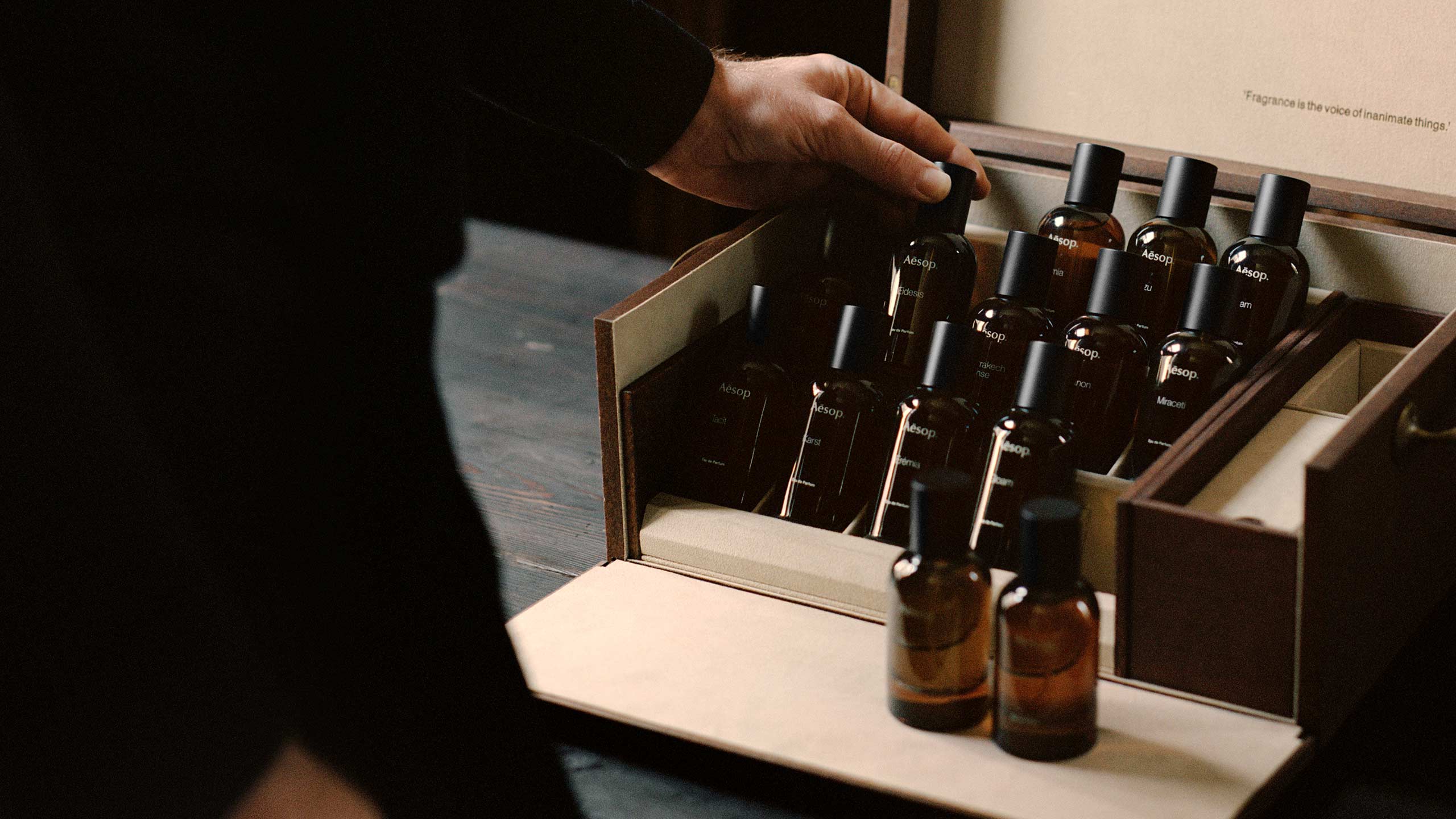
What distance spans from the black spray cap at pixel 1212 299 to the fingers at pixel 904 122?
230 millimetres

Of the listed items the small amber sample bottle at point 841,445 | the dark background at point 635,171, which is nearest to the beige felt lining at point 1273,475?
the small amber sample bottle at point 841,445

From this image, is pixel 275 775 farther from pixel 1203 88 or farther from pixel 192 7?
pixel 1203 88

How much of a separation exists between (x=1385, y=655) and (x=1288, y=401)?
0.54 ft

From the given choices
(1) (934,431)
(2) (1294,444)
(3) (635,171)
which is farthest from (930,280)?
(3) (635,171)

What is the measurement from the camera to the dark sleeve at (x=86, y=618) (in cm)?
26

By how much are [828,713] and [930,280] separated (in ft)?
1.20

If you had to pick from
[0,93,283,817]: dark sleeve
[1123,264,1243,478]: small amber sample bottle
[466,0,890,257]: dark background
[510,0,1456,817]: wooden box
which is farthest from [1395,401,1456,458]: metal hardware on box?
[466,0,890,257]: dark background

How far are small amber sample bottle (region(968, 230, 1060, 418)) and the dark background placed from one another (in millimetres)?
972

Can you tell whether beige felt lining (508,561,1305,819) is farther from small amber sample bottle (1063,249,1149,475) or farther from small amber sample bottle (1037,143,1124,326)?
small amber sample bottle (1037,143,1124,326)

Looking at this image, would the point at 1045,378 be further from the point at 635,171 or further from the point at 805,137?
the point at 635,171

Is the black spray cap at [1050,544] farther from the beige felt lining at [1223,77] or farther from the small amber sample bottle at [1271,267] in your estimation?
the beige felt lining at [1223,77]

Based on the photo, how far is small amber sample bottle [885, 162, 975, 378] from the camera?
961mm

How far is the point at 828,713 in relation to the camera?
28.0 inches

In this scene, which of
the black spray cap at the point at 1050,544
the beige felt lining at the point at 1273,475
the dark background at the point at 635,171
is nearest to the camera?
the black spray cap at the point at 1050,544
